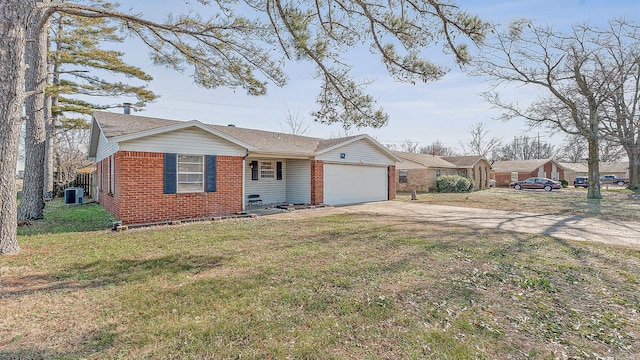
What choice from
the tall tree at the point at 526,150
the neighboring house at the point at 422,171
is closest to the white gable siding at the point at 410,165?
the neighboring house at the point at 422,171

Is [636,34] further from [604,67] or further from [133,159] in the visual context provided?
[133,159]

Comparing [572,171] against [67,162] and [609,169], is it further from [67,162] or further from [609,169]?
[67,162]

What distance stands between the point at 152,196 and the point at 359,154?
33.0 feet

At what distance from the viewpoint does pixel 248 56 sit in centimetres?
779

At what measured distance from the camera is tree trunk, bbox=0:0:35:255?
4.97 metres

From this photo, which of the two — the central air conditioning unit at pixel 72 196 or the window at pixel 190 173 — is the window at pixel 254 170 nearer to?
the window at pixel 190 173

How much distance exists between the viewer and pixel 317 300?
4.00 metres

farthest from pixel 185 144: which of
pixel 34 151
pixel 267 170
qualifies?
pixel 267 170

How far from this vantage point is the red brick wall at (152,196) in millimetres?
9031

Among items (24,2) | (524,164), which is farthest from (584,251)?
(524,164)

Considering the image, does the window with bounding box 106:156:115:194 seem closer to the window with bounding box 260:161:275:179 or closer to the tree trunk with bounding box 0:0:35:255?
the tree trunk with bounding box 0:0:35:255

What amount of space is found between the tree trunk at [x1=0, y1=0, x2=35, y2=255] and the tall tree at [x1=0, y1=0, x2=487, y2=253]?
2cm

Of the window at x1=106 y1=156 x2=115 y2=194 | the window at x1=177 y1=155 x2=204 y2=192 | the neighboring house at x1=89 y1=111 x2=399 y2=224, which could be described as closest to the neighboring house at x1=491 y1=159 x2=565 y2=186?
the neighboring house at x1=89 y1=111 x2=399 y2=224

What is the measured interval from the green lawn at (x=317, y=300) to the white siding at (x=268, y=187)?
23.9 ft
